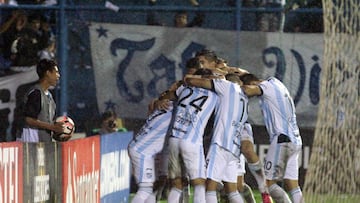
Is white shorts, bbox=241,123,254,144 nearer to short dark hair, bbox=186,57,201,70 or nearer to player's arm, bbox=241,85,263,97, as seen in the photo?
player's arm, bbox=241,85,263,97

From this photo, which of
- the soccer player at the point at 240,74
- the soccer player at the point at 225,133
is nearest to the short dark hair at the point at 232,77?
the soccer player at the point at 240,74

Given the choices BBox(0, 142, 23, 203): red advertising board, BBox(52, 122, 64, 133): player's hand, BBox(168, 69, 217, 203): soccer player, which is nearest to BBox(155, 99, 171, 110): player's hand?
BBox(168, 69, 217, 203): soccer player

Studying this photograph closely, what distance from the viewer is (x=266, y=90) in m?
14.8

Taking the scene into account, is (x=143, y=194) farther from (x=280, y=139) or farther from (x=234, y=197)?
(x=280, y=139)

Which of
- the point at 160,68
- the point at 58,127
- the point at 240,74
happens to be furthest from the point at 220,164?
the point at 160,68

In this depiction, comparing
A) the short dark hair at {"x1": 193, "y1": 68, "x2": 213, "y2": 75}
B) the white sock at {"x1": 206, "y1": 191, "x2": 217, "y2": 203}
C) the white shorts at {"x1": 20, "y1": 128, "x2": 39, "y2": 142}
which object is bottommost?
the white sock at {"x1": 206, "y1": 191, "x2": 217, "y2": 203}

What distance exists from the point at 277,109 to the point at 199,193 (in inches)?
57.0

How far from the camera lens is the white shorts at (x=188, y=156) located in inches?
569

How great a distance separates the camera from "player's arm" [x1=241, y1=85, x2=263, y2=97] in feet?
47.9

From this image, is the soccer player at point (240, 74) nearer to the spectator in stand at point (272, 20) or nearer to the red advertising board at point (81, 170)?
the red advertising board at point (81, 170)

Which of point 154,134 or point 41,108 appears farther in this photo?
point 154,134

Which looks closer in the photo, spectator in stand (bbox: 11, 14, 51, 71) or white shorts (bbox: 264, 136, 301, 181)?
white shorts (bbox: 264, 136, 301, 181)

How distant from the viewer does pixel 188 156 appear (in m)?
14.5

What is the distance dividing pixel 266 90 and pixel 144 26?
5.37 m
